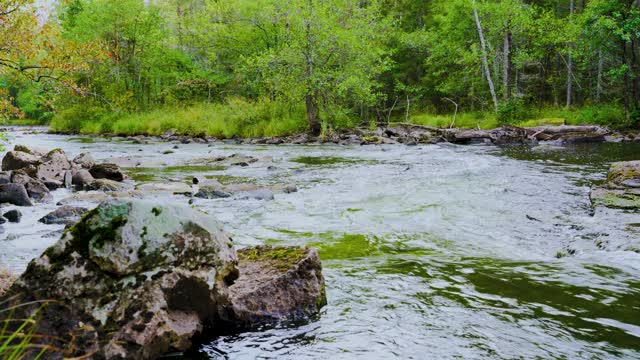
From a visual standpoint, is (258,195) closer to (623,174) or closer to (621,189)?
(621,189)

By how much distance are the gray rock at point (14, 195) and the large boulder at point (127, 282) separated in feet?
24.1

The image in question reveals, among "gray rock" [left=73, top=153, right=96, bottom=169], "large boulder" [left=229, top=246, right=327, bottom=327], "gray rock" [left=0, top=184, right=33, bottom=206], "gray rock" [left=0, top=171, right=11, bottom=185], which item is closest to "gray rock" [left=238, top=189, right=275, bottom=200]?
"gray rock" [left=0, top=184, right=33, bottom=206]

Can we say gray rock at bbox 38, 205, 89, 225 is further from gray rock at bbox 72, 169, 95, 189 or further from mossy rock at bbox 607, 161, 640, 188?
mossy rock at bbox 607, 161, 640, 188

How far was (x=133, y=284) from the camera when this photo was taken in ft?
11.6

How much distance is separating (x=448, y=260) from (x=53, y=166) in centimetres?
1197

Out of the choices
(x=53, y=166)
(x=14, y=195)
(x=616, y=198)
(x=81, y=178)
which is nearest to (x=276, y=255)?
(x=616, y=198)

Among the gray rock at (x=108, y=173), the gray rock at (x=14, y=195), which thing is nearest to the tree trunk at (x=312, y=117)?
the gray rock at (x=108, y=173)

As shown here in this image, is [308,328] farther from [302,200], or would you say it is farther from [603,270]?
[302,200]

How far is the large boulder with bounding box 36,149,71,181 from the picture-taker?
1323cm

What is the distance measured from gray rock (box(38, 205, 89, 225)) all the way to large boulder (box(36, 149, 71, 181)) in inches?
206

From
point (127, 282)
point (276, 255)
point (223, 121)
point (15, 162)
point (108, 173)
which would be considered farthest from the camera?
point (223, 121)

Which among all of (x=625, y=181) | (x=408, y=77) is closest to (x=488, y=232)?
(x=625, y=181)

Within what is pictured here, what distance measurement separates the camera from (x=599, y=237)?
6871mm

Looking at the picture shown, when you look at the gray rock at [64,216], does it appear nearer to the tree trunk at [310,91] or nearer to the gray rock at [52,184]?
the gray rock at [52,184]
